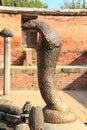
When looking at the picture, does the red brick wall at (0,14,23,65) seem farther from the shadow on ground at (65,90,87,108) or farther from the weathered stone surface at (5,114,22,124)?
the weathered stone surface at (5,114,22,124)

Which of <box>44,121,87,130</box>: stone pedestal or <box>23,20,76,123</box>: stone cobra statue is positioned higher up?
<box>23,20,76,123</box>: stone cobra statue

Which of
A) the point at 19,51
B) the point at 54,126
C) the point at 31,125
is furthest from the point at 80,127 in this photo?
the point at 19,51

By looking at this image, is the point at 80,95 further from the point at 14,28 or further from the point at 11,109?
the point at 14,28

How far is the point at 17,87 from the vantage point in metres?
12.5

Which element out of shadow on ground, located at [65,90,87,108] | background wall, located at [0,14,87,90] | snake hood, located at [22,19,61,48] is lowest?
shadow on ground, located at [65,90,87,108]

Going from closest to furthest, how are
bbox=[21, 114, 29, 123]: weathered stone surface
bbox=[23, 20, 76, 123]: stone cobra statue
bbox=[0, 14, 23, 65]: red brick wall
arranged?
bbox=[23, 20, 76, 123]: stone cobra statue → bbox=[21, 114, 29, 123]: weathered stone surface → bbox=[0, 14, 23, 65]: red brick wall

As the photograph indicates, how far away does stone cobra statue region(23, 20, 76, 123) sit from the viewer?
15.7 feet

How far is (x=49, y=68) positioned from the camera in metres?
4.98

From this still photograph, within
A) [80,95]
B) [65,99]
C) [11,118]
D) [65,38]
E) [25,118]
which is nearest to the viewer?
[25,118]

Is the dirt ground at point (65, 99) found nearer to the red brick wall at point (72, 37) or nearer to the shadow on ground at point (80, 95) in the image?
the shadow on ground at point (80, 95)

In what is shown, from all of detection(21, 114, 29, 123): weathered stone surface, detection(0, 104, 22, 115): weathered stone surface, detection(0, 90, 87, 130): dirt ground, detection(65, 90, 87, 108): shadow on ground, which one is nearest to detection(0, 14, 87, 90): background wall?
detection(65, 90, 87, 108): shadow on ground

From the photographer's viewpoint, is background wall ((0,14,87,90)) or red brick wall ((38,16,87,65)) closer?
background wall ((0,14,87,90))

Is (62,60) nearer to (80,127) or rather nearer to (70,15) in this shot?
(70,15)

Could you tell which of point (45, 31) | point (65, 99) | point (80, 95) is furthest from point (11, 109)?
point (80, 95)
